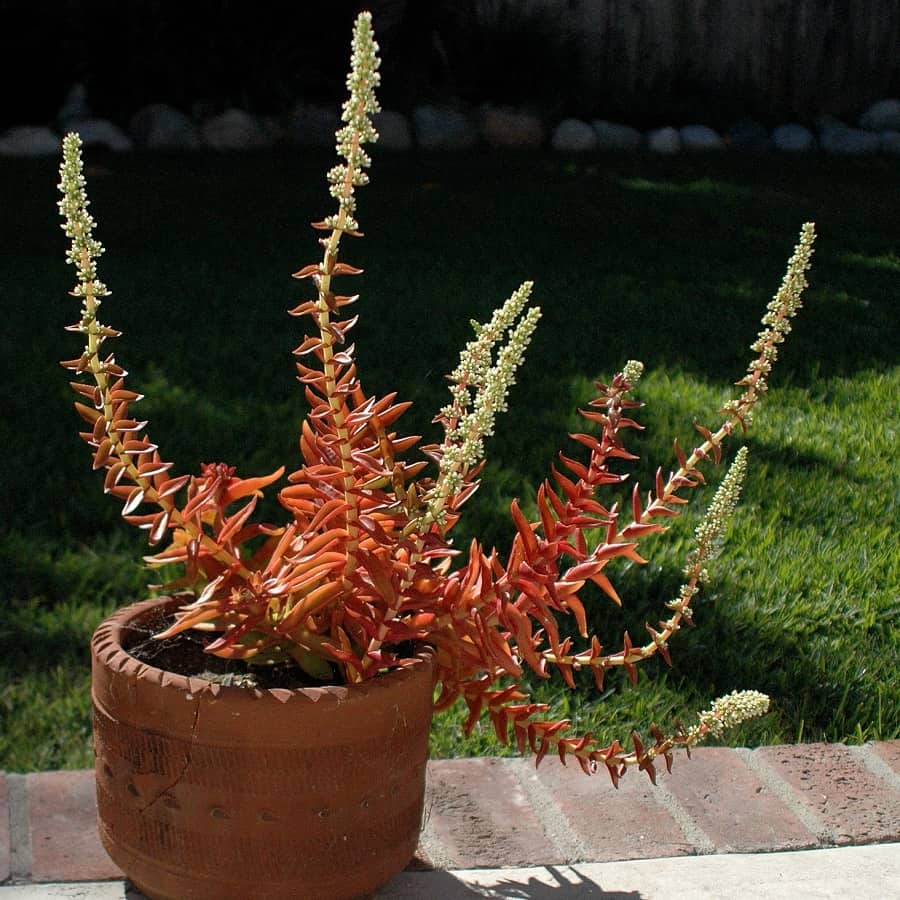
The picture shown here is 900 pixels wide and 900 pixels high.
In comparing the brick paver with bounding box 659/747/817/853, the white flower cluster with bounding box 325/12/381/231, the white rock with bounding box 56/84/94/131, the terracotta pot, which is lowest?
the brick paver with bounding box 659/747/817/853

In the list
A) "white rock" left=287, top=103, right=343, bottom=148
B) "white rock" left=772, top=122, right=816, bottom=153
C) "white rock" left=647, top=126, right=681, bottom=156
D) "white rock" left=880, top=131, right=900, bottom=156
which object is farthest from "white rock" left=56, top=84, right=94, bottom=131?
"white rock" left=880, top=131, right=900, bottom=156

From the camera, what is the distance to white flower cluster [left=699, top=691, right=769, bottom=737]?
178cm

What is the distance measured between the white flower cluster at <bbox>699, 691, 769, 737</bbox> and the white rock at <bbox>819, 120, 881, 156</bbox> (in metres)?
7.77

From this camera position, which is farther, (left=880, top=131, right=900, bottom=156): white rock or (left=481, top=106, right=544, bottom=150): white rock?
(left=880, top=131, right=900, bottom=156): white rock

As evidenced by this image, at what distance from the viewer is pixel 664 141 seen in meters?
8.63

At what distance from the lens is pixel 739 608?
2830mm

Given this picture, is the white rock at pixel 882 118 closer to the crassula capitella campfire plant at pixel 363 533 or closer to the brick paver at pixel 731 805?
the brick paver at pixel 731 805

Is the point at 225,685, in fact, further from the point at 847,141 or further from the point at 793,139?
the point at 847,141

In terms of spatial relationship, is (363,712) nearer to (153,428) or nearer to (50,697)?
(50,697)

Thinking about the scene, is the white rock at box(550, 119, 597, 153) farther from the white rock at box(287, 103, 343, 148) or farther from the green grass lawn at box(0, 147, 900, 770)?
the white rock at box(287, 103, 343, 148)

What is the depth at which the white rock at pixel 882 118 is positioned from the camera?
970 centimetres

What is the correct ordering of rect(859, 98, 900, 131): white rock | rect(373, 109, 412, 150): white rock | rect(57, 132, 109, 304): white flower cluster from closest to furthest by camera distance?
rect(57, 132, 109, 304): white flower cluster, rect(373, 109, 412, 150): white rock, rect(859, 98, 900, 131): white rock

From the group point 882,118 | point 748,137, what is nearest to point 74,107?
point 748,137

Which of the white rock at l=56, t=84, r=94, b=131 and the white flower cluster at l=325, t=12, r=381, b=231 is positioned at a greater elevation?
the white flower cluster at l=325, t=12, r=381, b=231
